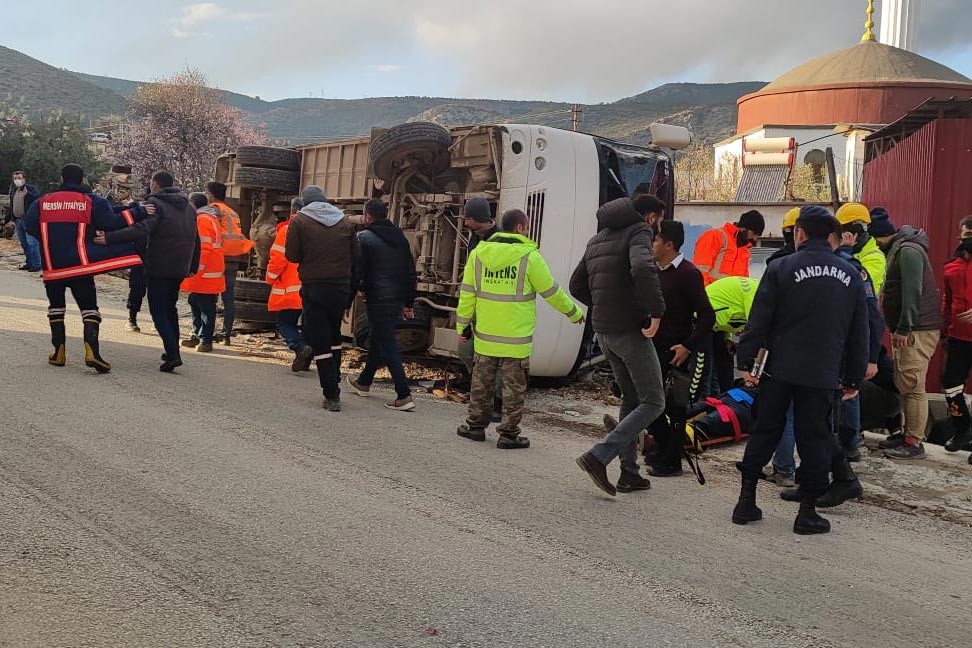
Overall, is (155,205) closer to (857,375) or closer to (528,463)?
(528,463)

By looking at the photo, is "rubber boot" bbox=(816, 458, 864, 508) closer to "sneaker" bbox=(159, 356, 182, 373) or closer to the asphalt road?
the asphalt road

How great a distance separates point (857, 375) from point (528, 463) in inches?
91.3

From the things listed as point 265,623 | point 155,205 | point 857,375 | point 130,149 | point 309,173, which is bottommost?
point 265,623

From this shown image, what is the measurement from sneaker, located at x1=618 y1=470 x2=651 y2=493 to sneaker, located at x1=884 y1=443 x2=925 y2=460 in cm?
265

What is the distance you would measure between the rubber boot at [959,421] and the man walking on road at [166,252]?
6.92 metres

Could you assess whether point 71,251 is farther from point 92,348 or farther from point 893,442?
point 893,442

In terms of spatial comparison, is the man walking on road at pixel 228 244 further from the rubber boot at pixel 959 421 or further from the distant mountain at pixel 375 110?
the distant mountain at pixel 375 110

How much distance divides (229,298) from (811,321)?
787cm

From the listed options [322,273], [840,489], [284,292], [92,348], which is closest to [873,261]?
[840,489]

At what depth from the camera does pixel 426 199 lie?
391 inches

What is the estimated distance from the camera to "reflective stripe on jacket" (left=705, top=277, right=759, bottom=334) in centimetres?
738

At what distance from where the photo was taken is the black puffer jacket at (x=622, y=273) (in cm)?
569

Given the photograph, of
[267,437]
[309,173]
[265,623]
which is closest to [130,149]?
[309,173]

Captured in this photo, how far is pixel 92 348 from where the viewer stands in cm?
845
